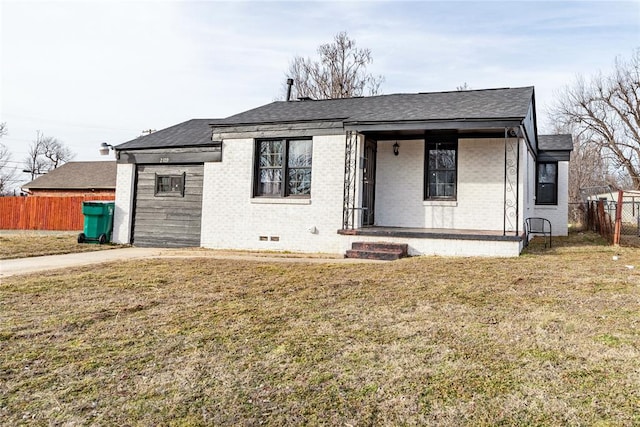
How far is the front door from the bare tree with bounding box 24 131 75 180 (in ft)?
198

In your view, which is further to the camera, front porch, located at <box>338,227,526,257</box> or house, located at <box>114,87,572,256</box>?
house, located at <box>114,87,572,256</box>

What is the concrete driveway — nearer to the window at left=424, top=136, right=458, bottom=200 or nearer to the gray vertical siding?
the gray vertical siding

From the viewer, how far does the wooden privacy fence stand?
21688mm

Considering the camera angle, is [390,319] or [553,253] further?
[553,253]

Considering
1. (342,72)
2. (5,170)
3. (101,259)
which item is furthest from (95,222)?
(5,170)

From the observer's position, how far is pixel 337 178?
10516 mm

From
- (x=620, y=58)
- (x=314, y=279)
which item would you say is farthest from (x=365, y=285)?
(x=620, y=58)

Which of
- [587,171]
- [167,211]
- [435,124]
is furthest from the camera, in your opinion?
[587,171]

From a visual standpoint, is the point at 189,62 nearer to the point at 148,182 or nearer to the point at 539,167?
the point at 148,182

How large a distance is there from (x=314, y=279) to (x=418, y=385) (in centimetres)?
377

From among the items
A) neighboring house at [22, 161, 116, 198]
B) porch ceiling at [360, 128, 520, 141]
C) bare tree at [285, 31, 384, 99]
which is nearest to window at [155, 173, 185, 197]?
porch ceiling at [360, 128, 520, 141]

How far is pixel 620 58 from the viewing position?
28.0m

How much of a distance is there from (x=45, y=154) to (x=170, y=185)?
192 ft

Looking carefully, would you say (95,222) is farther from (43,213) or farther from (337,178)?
(43,213)
